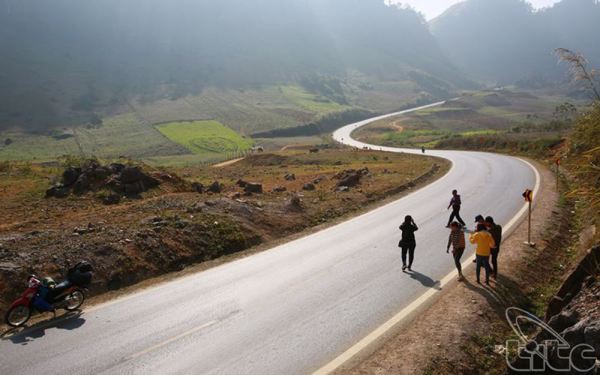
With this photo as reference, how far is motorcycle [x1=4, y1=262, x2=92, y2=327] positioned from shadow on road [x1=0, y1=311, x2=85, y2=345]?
0.91ft

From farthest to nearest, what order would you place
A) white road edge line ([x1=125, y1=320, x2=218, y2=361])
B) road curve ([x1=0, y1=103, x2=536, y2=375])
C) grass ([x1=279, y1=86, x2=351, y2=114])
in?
grass ([x1=279, y1=86, x2=351, y2=114])
white road edge line ([x1=125, y1=320, x2=218, y2=361])
road curve ([x1=0, y1=103, x2=536, y2=375])

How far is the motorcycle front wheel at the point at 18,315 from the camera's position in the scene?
35.7ft

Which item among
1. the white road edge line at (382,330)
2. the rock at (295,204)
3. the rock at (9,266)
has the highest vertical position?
the rock at (9,266)

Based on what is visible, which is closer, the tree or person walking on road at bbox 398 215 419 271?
the tree

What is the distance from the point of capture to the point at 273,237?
757 inches

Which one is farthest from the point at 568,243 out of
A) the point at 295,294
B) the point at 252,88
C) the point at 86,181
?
the point at 252,88

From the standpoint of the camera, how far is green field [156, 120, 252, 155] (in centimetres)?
9100

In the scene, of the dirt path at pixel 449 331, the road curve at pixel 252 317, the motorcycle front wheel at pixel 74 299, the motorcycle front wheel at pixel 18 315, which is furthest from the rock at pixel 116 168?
the dirt path at pixel 449 331

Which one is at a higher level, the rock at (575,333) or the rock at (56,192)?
the rock at (56,192)

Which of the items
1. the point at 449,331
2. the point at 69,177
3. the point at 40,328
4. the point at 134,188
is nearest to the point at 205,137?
the point at 69,177

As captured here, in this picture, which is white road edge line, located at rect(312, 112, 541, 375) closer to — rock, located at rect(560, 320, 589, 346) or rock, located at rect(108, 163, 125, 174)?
rock, located at rect(560, 320, 589, 346)

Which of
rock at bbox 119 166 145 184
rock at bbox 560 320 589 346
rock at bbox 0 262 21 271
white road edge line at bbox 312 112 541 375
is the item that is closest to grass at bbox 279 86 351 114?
rock at bbox 119 166 145 184

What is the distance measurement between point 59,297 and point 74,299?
53 cm

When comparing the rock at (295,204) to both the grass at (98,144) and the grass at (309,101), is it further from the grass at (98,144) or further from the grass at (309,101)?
the grass at (309,101)
